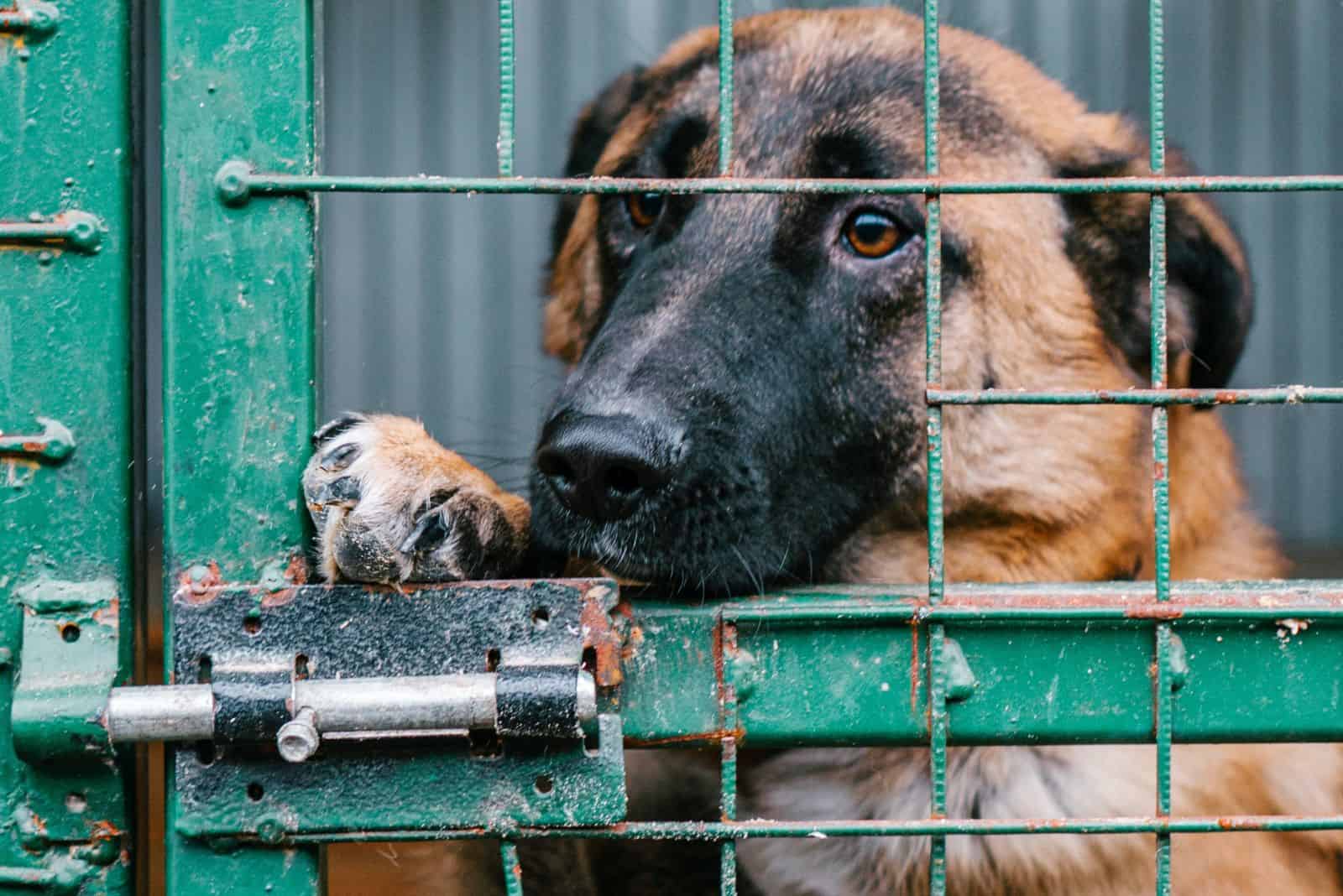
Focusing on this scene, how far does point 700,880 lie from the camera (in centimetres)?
204

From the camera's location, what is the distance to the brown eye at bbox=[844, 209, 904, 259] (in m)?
2.03

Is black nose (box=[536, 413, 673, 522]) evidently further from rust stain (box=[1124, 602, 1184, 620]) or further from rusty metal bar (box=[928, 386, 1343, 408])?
rust stain (box=[1124, 602, 1184, 620])

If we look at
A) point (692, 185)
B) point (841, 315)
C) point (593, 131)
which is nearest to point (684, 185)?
point (692, 185)

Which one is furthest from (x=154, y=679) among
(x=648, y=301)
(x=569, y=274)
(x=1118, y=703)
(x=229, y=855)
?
(x=1118, y=703)

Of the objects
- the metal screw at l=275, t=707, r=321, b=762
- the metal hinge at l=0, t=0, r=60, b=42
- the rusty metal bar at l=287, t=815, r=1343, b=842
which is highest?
the metal hinge at l=0, t=0, r=60, b=42

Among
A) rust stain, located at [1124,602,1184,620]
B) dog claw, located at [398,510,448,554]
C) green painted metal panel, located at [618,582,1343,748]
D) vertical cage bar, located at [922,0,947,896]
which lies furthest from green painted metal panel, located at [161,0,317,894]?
rust stain, located at [1124,602,1184,620]

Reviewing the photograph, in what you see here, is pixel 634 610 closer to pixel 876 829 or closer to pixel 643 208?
pixel 876 829

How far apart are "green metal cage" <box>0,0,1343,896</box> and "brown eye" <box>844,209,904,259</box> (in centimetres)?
94

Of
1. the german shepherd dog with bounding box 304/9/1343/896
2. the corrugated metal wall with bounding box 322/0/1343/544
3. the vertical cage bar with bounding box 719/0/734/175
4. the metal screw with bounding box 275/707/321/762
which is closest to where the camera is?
the metal screw with bounding box 275/707/321/762

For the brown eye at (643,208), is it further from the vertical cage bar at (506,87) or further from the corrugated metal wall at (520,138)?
the corrugated metal wall at (520,138)

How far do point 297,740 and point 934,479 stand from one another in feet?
1.94

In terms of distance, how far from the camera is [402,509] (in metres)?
1.16

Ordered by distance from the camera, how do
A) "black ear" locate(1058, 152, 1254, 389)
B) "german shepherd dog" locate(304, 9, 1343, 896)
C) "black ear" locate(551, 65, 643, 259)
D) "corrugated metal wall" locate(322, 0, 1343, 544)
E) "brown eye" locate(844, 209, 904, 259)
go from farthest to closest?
1. "corrugated metal wall" locate(322, 0, 1343, 544)
2. "black ear" locate(551, 65, 643, 259)
3. "black ear" locate(1058, 152, 1254, 389)
4. "brown eye" locate(844, 209, 904, 259)
5. "german shepherd dog" locate(304, 9, 1343, 896)

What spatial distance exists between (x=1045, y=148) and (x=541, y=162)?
8.97 feet
